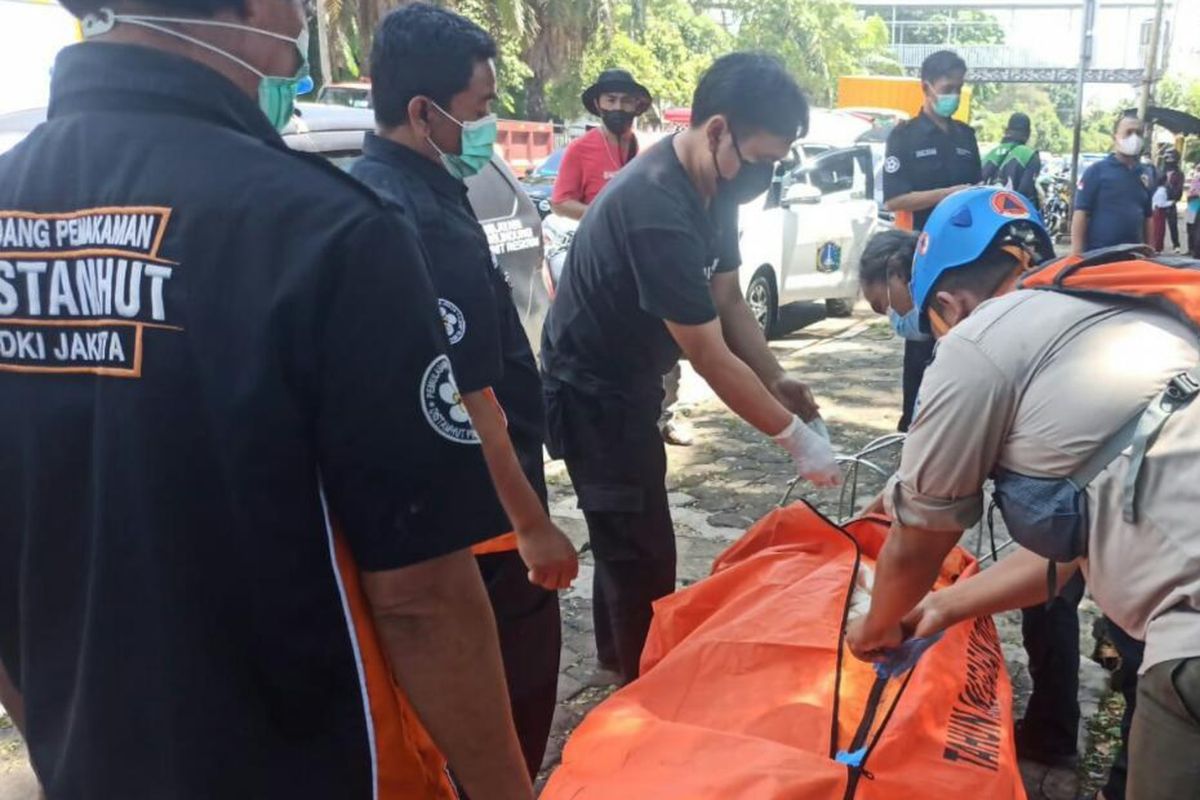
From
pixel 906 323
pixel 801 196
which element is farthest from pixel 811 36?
pixel 906 323

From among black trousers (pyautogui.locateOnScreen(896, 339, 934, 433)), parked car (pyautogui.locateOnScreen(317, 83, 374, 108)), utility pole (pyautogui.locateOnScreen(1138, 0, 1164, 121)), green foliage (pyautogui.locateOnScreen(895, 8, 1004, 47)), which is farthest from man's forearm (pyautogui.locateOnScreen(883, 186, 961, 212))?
green foliage (pyautogui.locateOnScreen(895, 8, 1004, 47))

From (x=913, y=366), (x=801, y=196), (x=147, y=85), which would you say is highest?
(x=147, y=85)

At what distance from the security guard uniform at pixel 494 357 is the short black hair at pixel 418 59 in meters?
0.09

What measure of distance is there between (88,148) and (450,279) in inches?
35.6

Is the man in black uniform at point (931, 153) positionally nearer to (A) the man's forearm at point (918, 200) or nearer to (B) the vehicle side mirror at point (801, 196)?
(A) the man's forearm at point (918, 200)

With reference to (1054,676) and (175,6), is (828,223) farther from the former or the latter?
(175,6)

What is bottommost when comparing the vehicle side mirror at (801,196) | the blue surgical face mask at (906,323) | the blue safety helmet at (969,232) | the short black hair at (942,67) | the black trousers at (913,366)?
the black trousers at (913,366)

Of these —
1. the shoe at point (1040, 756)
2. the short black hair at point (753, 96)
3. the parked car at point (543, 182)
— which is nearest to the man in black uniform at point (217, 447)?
the short black hair at point (753, 96)

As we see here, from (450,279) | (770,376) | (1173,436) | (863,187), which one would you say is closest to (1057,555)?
(1173,436)

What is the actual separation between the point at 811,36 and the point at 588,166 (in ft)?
137

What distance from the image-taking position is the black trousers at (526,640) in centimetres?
222

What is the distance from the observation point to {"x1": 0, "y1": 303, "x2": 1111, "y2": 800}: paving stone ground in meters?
3.09

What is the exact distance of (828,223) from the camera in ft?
30.0

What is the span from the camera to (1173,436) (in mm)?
1450
